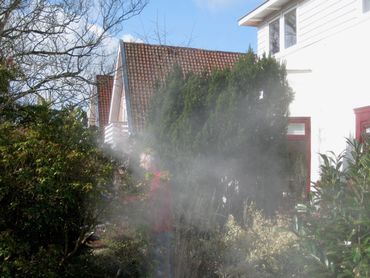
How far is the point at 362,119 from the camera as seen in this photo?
335 inches

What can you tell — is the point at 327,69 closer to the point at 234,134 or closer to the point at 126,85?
the point at 234,134

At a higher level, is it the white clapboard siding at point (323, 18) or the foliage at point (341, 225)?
the white clapboard siding at point (323, 18)

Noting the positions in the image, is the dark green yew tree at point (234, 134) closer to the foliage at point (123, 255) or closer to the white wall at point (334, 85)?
the white wall at point (334, 85)

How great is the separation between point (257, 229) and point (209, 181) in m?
2.77

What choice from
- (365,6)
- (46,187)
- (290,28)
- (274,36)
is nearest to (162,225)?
(46,187)

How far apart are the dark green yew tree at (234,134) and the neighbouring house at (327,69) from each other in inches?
22.1

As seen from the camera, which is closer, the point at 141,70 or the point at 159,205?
the point at 159,205

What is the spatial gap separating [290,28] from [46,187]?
28.5 feet

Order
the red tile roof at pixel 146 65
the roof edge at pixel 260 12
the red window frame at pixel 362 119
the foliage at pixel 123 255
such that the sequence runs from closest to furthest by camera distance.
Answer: the foliage at pixel 123 255
the red window frame at pixel 362 119
the roof edge at pixel 260 12
the red tile roof at pixel 146 65

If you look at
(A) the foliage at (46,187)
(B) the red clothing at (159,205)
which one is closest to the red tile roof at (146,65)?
(B) the red clothing at (159,205)

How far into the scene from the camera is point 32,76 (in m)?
10.7

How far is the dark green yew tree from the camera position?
919 centimetres

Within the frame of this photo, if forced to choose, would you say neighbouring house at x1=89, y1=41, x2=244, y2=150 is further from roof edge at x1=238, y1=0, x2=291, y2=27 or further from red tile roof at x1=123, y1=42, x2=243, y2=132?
roof edge at x1=238, y1=0, x2=291, y2=27

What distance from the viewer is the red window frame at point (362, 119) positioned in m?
8.36
